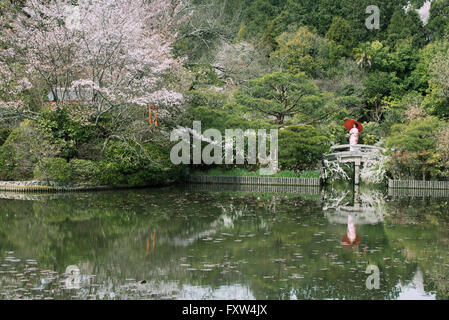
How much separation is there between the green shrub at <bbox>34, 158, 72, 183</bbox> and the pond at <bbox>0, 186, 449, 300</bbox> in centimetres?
146

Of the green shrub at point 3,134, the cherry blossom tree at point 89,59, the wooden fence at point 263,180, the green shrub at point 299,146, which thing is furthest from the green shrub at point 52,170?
the green shrub at point 299,146

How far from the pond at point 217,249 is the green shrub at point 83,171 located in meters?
2.14

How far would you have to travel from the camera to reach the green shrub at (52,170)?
1848cm

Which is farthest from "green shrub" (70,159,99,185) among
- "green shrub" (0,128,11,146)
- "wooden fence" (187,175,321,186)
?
"wooden fence" (187,175,321,186)

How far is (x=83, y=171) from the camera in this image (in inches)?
757

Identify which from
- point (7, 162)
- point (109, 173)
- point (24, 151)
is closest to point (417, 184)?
point (109, 173)

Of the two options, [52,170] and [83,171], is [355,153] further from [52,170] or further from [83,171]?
[52,170]

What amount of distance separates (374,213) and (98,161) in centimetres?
1035

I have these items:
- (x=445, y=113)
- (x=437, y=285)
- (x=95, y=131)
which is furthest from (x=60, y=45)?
(x=445, y=113)

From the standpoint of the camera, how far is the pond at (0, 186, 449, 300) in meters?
7.20

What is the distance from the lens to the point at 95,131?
20734mm

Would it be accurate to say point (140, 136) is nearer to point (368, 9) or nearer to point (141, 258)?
point (141, 258)

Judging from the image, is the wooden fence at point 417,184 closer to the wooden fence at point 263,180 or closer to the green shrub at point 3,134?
the wooden fence at point 263,180

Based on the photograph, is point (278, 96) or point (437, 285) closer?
point (437, 285)
